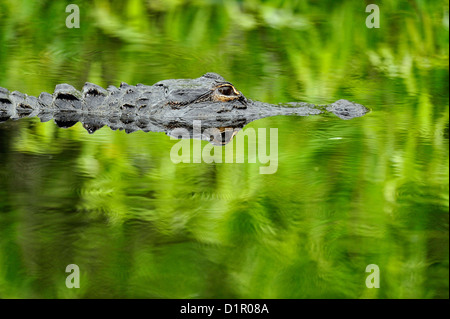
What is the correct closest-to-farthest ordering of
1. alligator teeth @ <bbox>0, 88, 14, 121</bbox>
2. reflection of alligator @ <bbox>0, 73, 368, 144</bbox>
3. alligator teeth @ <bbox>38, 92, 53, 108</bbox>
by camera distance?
reflection of alligator @ <bbox>0, 73, 368, 144</bbox> → alligator teeth @ <bbox>0, 88, 14, 121</bbox> → alligator teeth @ <bbox>38, 92, 53, 108</bbox>

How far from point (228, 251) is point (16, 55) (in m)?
4.79

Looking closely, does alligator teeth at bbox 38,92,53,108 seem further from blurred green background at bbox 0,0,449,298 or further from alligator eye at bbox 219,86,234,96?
alligator eye at bbox 219,86,234,96

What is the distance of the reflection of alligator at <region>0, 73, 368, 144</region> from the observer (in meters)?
5.10

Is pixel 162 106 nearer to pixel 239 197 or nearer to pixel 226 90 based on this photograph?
pixel 226 90

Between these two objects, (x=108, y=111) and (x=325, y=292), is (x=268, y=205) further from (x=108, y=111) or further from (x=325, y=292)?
(x=108, y=111)

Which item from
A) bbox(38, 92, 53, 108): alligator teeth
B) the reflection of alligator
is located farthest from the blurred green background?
bbox(38, 92, 53, 108): alligator teeth

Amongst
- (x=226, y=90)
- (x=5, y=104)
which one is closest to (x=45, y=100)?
(x=5, y=104)

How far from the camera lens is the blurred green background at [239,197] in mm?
2557

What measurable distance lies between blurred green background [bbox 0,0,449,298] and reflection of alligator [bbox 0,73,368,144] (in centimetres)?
25

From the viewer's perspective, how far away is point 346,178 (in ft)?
11.5

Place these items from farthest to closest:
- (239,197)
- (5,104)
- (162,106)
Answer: (5,104), (162,106), (239,197)

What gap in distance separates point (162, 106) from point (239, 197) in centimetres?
206

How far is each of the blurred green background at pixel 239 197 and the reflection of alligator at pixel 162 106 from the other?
9.8 inches

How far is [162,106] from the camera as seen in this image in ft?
16.8
